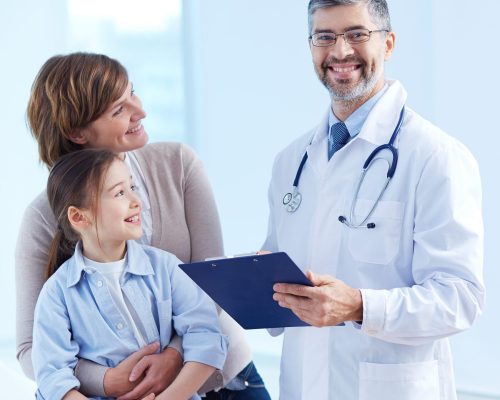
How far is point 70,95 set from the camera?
6.77 ft

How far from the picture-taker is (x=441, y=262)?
163cm

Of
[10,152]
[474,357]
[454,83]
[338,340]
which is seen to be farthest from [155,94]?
[338,340]

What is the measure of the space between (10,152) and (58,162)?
3.62 meters

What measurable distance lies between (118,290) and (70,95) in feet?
1.67

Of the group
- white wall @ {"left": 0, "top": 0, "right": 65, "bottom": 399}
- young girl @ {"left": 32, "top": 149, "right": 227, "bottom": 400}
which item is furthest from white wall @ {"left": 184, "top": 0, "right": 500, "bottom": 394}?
young girl @ {"left": 32, "top": 149, "right": 227, "bottom": 400}

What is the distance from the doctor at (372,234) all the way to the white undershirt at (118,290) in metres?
0.35

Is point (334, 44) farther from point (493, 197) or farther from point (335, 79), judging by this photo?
point (493, 197)

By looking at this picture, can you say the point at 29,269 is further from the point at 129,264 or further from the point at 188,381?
the point at 188,381

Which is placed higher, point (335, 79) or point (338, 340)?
point (335, 79)

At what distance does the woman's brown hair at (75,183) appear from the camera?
1.95 metres

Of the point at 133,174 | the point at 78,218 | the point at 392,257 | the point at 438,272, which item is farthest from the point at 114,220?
the point at 438,272

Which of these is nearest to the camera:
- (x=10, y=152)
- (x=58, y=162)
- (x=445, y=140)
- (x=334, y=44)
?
(x=445, y=140)

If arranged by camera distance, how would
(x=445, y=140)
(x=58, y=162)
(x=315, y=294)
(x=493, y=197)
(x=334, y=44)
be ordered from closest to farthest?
1. (x=315, y=294)
2. (x=445, y=140)
3. (x=334, y=44)
4. (x=58, y=162)
5. (x=493, y=197)

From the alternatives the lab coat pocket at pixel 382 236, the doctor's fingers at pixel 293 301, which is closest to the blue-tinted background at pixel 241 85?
the lab coat pocket at pixel 382 236
